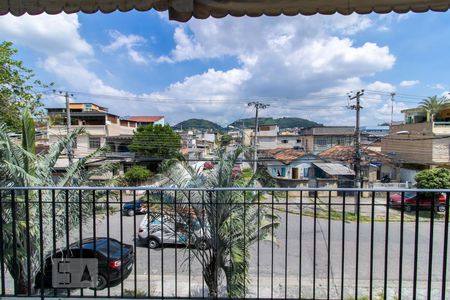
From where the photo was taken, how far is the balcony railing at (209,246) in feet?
6.85

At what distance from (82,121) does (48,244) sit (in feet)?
78.9

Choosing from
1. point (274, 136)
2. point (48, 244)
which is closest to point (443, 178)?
point (48, 244)

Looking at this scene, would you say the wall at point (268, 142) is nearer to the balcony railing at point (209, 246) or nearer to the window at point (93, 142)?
the window at point (93, 142)

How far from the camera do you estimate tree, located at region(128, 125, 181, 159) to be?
24078 mm

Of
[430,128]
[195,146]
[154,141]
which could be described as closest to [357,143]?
[430,128]

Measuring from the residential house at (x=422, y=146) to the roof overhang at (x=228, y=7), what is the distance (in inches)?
745

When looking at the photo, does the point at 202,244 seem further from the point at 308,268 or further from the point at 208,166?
the point at 308,268

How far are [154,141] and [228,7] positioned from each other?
2423 centimetres

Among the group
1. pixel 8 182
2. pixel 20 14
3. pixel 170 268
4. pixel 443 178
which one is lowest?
pixel 170 268

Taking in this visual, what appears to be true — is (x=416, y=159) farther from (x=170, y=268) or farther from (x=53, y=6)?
(x=53, y=6)

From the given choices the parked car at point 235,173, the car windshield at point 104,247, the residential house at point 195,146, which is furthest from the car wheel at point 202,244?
the residential house at point 195,146

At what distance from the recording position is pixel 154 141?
24875mm

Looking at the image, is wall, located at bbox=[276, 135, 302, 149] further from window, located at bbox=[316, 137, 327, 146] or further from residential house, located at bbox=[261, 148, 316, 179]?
residential house, located at bbox=[261, 148, 316, 179]

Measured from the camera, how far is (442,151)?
1822cm
